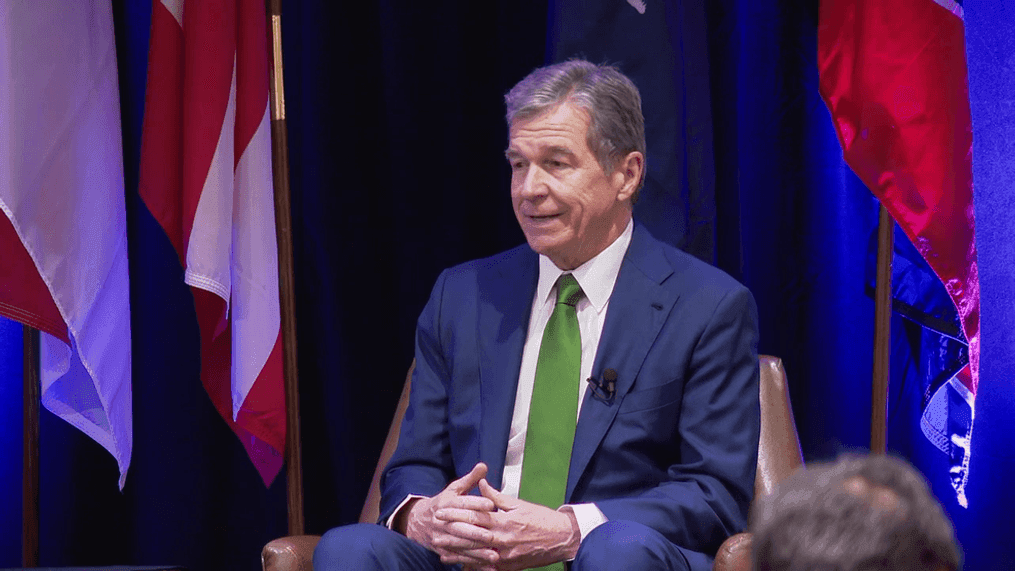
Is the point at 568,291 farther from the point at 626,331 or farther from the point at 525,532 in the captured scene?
the point at 525,532

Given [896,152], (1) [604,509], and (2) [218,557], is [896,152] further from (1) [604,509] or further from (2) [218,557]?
(2) [218,557]

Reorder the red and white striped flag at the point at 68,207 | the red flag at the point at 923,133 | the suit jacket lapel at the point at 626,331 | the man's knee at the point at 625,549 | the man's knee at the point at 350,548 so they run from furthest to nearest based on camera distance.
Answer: the red and white striped flag at the point at 68,207 → the red flag at the point at 923,133 → the suit jacket lapel at the point at 626,331 → the man's knee at the point at 350,548 → the man's knee at the point at 625,549

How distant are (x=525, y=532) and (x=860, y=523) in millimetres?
1157

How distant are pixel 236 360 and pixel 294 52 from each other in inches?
40.3

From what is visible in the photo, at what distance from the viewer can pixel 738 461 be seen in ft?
6.17

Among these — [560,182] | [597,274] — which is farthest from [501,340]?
[560,182]

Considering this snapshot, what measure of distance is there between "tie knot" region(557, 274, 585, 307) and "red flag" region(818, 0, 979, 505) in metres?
0.90

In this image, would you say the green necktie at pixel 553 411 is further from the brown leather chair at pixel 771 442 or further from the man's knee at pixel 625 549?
the brown leather chair at pixel 771 442

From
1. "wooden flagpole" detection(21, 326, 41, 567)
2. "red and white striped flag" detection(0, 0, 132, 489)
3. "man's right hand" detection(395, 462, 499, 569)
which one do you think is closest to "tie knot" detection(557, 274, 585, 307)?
"man's right hand" detection(395, 462, 499, 569)

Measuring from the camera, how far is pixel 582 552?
5.38ft

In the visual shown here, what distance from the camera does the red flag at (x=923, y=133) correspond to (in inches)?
97.3

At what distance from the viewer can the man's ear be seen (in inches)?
83.7

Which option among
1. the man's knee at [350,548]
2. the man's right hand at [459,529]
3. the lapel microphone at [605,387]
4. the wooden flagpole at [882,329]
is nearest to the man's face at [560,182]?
the lapel microphone at [605,387]

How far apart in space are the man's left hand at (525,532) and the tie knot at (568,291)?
472 millimetres
